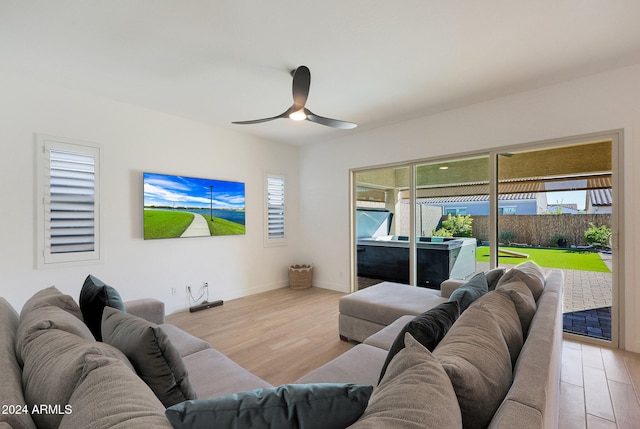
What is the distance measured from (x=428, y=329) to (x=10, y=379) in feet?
4.59

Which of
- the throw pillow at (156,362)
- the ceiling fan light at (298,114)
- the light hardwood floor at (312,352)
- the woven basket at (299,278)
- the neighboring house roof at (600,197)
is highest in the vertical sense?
the ceiling fan light at (298,114)

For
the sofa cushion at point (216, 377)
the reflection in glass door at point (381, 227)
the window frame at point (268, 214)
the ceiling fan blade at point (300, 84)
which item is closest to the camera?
the sofa cushion at point (216, 377)

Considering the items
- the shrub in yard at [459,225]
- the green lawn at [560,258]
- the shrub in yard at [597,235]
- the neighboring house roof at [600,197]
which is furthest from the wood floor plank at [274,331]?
the neighboring house roof at [600,197]

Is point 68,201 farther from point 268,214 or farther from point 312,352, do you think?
point 312,352

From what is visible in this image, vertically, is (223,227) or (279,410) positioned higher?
(223,227)

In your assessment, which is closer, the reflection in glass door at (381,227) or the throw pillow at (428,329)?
the throw pillow at (428,329)

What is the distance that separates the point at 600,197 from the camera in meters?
2.94

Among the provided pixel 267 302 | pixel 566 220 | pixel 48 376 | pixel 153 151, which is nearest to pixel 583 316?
pixel 566 220

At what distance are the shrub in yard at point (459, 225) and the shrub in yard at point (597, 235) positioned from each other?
1.11 metres

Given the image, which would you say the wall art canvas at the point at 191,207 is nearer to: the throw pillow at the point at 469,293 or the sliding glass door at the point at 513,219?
the sliding glass door at the point at 513,219

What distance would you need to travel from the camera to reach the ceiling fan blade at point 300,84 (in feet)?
8.06

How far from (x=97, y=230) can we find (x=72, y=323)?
2463 mm

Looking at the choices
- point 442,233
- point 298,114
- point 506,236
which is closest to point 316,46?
point 298,114

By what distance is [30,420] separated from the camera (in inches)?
28.9
